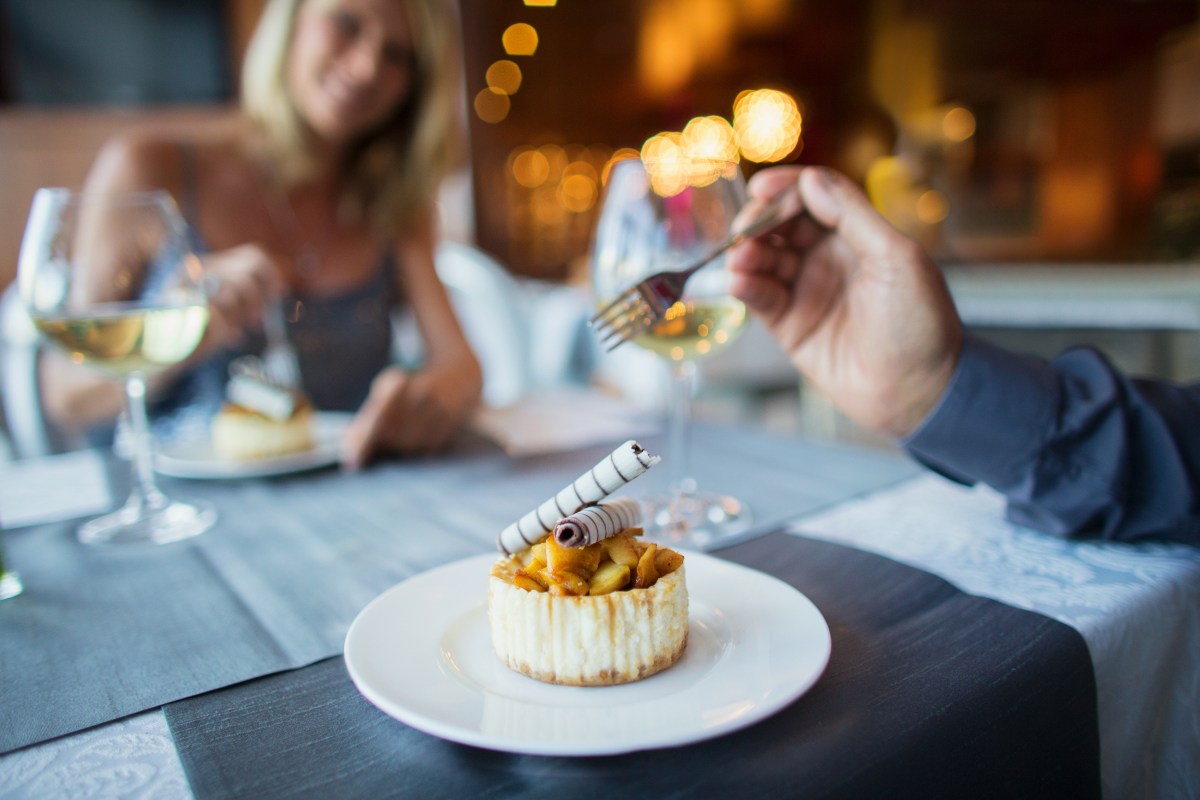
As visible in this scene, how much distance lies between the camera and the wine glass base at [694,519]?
2.25 feet

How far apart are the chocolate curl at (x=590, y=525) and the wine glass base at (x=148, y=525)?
489 mm

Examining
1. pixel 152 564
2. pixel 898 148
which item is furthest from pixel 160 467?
pixel 898 148

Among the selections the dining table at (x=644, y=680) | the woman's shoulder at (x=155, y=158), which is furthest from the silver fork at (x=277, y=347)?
the dining table at (x=644, y=680)

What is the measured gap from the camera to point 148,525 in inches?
30.5

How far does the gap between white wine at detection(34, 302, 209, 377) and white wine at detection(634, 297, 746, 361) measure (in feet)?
1.51

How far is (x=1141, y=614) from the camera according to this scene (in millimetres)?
534

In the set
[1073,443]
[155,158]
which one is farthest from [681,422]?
[155,158]

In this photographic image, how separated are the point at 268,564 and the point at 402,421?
0.37m

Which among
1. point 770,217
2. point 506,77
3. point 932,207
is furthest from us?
point 506,77

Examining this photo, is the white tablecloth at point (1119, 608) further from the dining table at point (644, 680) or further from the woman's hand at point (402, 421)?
the woman's hand at point (402, 421)

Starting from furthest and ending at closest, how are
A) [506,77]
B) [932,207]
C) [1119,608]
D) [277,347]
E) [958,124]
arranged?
[506,77] → [958,124] → [932,207] → [277,347] → [1119,608]

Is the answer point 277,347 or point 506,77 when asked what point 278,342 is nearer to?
point 277,347

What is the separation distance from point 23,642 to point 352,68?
1.39 meters

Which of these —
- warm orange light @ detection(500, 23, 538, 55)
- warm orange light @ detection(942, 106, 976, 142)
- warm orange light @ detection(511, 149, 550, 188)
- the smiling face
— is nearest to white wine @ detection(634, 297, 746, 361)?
the smiling face
